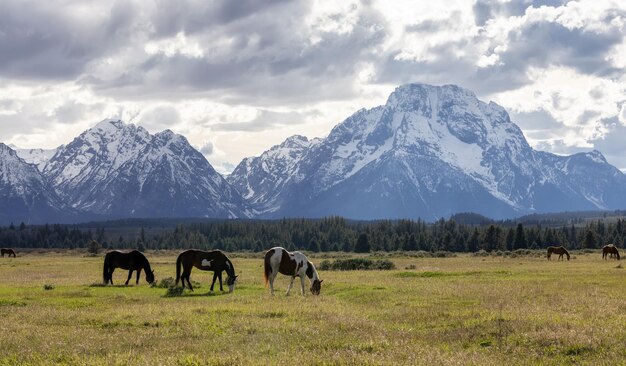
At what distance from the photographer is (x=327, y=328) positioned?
72.3 ft

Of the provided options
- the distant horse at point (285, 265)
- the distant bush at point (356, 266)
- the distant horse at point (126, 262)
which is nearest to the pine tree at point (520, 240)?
the distant bush at point (356, 266)

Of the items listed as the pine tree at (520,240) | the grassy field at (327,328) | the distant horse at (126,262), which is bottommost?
the grassy field at (327,328)

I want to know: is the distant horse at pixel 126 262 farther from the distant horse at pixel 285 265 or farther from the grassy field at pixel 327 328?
the distant horse at pixel 285 265

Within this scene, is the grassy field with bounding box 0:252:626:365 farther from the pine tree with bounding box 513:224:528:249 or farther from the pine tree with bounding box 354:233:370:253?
the pine tree with bounding box 354:233:370:253

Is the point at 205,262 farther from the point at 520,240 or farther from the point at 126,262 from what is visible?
the point at 520,240

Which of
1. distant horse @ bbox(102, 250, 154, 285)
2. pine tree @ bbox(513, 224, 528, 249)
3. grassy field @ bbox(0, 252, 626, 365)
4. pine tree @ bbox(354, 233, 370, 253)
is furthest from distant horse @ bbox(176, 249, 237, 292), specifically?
pine tree @ bbox(354, 233, 370, 253)

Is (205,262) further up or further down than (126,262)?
further up

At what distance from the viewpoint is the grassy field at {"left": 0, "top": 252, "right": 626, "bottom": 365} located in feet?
55.9

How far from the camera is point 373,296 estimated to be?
108 ft

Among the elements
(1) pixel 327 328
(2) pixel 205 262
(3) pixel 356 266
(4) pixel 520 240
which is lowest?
(1) pixel 327 328

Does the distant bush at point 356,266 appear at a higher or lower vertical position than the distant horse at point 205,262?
lower

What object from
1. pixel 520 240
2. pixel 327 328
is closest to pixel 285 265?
pixel 327 328

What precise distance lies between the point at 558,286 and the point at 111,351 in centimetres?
2701

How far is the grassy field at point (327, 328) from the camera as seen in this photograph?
17047mm
